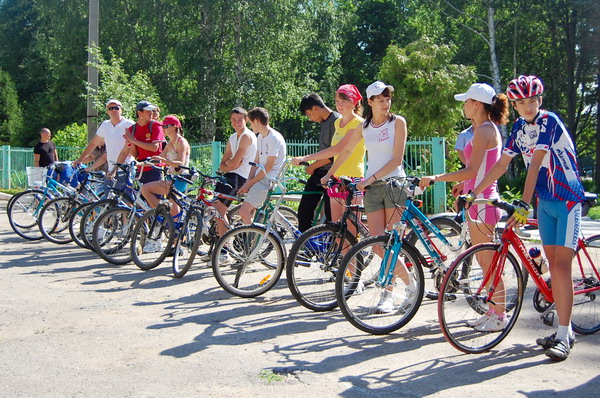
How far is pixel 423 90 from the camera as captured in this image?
18.8 metres

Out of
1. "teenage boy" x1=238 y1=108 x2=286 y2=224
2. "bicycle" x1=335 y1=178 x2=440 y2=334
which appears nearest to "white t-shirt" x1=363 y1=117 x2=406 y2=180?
"bicycle" x1=335 y1=178 x2=440 y2=334

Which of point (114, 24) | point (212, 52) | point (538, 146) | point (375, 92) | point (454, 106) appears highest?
point (114, 24)

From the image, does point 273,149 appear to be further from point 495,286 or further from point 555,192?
point 555,192

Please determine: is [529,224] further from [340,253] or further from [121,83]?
[121,83]

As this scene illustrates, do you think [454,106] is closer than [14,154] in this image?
Yes

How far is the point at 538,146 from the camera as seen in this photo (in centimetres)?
477

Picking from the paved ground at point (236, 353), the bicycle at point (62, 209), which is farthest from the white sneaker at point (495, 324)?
the bicycle at point (62, 209)

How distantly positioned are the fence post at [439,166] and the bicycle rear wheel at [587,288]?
7.57m

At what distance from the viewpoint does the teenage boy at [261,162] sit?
766 centimetres

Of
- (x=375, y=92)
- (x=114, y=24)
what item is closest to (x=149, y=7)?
(x=114, y=24)

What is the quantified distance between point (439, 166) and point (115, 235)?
645cm

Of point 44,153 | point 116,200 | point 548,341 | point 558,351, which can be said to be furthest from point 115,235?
point 44,153

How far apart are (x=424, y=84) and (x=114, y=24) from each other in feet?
59.5

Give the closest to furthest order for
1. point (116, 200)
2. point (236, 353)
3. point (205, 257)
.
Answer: point (236, 353) → point (205, 257) → point (116, 200)
